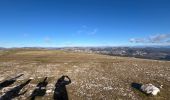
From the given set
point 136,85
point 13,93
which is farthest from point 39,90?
point 136,85

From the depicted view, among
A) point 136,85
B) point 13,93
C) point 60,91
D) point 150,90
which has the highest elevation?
point 150,90

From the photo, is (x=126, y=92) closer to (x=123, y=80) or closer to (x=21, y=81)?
(x=123, y=80)

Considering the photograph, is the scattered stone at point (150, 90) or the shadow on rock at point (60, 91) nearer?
the scattered stone at point (150, 90)

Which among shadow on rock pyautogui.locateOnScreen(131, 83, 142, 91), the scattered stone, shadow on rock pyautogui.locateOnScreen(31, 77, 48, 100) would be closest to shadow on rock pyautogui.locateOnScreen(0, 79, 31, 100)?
shadow on rock pyautogui.locateOnScreen(31, 77, 48, 100)

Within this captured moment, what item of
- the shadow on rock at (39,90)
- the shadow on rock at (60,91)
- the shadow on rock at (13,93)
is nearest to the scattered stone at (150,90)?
the shadow on rock at (60,91)

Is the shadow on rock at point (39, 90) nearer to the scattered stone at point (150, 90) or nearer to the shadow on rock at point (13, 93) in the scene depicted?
the shadow on rock at point (13, 93)

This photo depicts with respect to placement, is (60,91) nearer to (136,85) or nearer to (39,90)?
(39,90)

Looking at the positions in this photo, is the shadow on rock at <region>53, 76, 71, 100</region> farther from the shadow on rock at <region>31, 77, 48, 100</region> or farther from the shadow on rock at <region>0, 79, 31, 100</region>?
the shadow on rock at <region>0, 79, 31, 100</region>

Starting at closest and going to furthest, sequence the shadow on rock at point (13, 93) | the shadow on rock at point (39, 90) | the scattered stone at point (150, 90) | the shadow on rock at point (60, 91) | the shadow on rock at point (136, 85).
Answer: the scattered stone at point (150, 90), the shadow on rock at point (60, 91), the shadow on rock at point (13, 93), the shadow on rock at point (39, 90), the shadow on rock at point (136, 85)

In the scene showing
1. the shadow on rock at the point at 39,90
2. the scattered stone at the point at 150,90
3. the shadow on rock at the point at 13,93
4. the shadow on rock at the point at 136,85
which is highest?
the scattered stone at the point at 150,90

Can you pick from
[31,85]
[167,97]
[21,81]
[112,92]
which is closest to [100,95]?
[112,92]

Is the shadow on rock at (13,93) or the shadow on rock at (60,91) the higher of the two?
the shadow on rock at (60,91)

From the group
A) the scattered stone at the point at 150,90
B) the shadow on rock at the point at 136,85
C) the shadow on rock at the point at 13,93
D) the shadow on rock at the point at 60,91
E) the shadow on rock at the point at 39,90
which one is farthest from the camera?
the shadow on rock at the point at 136,85

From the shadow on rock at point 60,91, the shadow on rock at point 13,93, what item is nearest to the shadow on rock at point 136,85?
the shadow on rock at point 60,91
